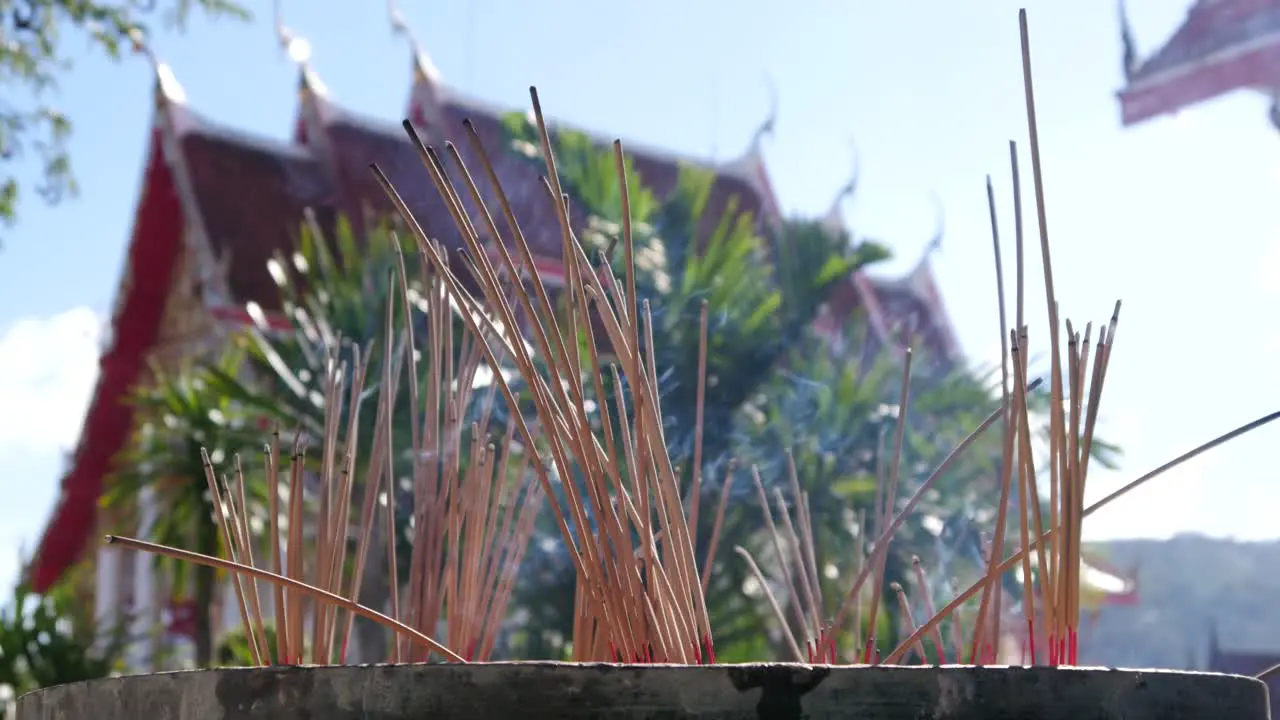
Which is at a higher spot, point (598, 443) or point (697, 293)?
point (697, 293)

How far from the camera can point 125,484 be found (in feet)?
15.7

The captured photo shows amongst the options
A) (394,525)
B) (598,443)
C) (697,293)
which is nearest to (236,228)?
(697,293)

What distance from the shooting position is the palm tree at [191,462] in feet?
14.4

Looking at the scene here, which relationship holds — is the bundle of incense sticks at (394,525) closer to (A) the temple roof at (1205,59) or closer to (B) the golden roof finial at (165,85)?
(A) the temple roof at (1205,59)

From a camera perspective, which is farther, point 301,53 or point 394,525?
point 301,53

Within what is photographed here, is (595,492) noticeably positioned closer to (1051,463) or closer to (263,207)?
(1051,463)

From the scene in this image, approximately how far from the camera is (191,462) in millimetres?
4594

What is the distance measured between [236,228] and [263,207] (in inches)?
10.7

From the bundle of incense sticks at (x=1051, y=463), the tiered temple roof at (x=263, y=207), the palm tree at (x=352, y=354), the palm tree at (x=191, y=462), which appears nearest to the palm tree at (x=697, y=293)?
the palm tree at (x=352, y=354)

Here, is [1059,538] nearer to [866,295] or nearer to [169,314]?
[866,295]

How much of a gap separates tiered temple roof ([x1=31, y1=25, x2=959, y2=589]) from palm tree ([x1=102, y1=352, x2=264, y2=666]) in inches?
36.8

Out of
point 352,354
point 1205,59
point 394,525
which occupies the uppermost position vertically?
point 1205,59

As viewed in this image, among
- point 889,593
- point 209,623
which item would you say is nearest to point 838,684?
point 889,593

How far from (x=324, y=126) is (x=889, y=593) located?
3930 mm
